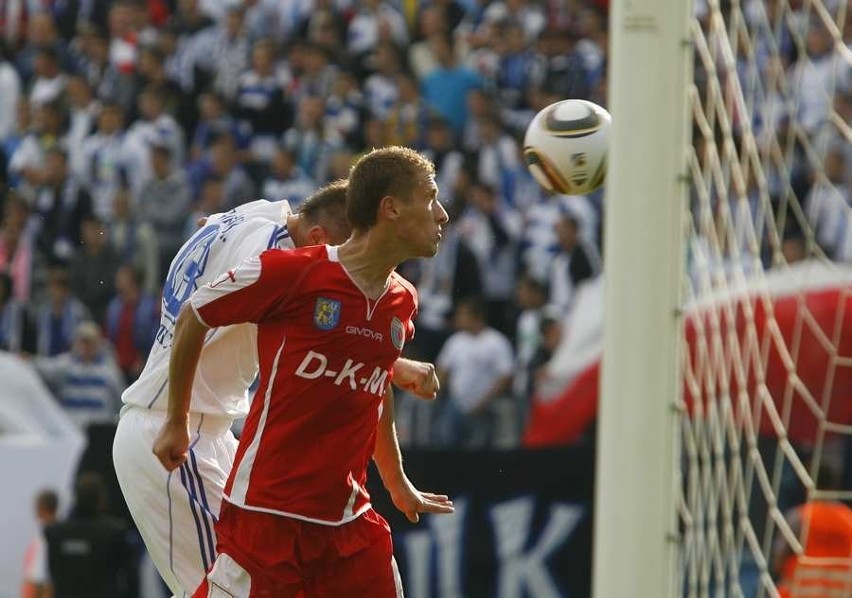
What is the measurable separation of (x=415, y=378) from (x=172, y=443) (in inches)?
34.6

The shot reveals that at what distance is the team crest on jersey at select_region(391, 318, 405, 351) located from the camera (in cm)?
525

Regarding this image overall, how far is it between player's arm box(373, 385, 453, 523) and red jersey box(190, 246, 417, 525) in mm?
405

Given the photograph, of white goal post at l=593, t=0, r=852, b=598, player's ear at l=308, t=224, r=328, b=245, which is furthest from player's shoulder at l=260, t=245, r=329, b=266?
white goal post at l=593, t=0, r=852, b=598

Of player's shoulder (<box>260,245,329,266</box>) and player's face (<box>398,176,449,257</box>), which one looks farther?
player's face (<box>398,176,449,257</box>)

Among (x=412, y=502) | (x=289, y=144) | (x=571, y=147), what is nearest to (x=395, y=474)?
(x=412, y=502)

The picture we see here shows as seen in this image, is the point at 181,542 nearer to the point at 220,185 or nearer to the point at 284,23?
the point at 220,185

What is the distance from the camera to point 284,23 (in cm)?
1684

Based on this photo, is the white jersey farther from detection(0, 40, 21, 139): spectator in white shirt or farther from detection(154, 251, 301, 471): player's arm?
detection(0, 40, 21, 139): spectator in white shirt

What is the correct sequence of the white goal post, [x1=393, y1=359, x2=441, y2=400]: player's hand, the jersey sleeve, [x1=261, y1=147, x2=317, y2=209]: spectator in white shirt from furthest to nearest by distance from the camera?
[x1=261, y1=147, x2=317, y2=209]: spectator in white shirt
[x1=393, y1=359, x2=441, y2=400]: player's hand
the white goal post
the jersey sleeve

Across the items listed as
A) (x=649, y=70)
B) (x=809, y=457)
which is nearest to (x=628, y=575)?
(x=649, y=70)

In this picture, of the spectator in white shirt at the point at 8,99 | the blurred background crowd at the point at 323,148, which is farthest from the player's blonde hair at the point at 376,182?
the spectator in white shirt at the point at 8,99

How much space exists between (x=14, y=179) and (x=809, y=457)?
896 centimetres

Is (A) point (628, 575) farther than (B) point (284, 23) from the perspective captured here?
No

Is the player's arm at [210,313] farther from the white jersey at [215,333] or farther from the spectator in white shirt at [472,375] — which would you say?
the spectator in white shirt at [472,375]
